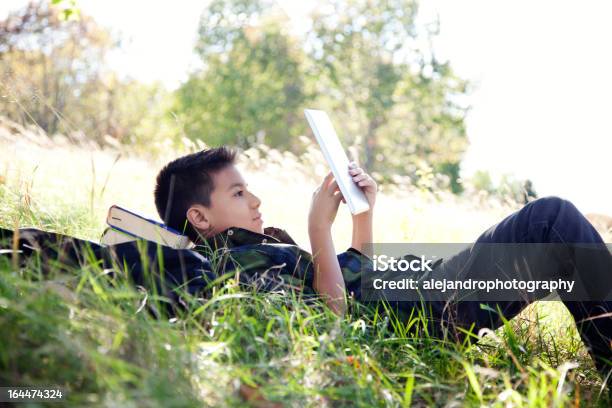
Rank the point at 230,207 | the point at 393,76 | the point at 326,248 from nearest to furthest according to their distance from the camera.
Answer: the point at 326,248 → the point at 230,207 → the point at 393,76

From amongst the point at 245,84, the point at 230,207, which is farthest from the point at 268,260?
the point at 245,84

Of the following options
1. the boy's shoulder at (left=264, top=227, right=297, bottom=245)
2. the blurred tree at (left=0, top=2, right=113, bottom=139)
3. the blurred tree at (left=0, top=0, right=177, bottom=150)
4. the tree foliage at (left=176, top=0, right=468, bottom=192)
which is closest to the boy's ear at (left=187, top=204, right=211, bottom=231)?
the boy's shoulder at (left=264, top=227, right=297, bottom=245)

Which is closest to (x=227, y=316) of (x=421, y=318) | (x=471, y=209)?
(x=421, y=318)

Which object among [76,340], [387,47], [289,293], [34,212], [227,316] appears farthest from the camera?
[387,47]

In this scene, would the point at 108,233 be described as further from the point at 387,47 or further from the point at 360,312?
the point at 387,47

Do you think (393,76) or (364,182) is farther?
(393,76)

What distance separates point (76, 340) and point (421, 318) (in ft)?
4.51

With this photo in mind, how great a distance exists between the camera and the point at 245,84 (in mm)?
28594

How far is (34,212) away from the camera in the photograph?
384cm

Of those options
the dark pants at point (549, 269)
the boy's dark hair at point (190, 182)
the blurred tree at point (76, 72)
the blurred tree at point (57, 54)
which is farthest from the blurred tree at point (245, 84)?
the dark pants at point (549, 269)

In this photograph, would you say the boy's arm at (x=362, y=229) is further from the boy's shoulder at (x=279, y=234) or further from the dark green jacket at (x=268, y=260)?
the boy's shoulder at (x=279, y=234)

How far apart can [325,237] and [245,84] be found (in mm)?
26382

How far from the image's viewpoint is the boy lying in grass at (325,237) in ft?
8.37

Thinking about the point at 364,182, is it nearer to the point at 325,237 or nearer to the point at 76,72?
the point at 325,237
